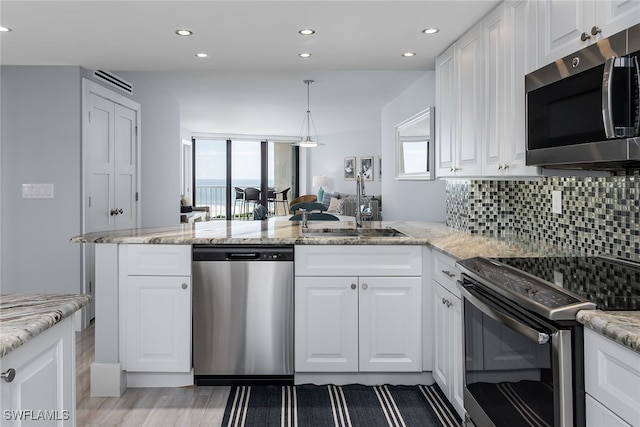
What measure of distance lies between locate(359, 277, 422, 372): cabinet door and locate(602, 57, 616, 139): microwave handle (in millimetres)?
1697

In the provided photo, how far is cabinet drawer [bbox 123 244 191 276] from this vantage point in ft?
9.76

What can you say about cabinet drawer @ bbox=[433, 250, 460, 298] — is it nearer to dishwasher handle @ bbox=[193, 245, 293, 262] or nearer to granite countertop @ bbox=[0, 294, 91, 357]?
dishwasher handle @ bbox=[193, 245, 293, 262]

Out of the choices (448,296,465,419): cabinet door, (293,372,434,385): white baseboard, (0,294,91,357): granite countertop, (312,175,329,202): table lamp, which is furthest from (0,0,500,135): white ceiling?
(312,175,329,202): table lamp

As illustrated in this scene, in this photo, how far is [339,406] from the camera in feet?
9.16

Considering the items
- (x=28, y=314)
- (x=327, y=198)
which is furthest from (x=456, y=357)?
(x=327, y=198)

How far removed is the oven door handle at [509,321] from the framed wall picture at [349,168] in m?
9.60

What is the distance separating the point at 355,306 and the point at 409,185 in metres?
3.98

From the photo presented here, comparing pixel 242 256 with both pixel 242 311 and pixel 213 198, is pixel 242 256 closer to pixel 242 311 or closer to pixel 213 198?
pixel 242 311

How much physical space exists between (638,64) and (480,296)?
37.5 inches

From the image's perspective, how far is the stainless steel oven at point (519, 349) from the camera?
1378 millimetres

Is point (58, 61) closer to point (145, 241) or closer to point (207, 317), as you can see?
point (145, 241)

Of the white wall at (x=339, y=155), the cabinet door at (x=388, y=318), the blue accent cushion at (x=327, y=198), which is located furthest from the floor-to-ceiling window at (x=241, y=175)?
the cabinet door at (x=388, y=318)

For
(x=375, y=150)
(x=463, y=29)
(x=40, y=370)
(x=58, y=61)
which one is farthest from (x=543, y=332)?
(x=375, y=150)

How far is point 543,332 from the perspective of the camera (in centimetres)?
145
